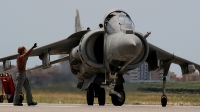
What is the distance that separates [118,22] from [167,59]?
11.7ft

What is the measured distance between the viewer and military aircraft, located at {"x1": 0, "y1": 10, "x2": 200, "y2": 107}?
1453 centimetres

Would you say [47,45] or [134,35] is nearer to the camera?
[134,35]

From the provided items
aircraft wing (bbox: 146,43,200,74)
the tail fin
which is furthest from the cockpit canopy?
the tail fin

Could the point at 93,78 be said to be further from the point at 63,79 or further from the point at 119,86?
the point at 63,79

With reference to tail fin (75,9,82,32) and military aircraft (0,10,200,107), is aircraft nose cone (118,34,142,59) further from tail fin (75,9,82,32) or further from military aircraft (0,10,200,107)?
tail fin (75,9,82,32)

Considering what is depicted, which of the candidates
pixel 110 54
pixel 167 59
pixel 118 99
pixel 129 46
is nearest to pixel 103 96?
pixel 118 99

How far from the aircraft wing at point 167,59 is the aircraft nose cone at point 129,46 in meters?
3.08

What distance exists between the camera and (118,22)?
50.4 ft

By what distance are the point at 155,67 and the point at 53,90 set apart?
6758 mm

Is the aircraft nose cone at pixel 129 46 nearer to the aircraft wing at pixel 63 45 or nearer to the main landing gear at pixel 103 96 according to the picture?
the main landing gear at pixel 103 96

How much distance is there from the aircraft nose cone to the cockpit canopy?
612mm

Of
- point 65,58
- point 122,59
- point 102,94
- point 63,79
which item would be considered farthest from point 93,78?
point 63,79

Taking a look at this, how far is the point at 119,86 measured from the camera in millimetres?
16266

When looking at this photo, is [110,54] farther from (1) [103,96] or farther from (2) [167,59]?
(2) [167,59]
